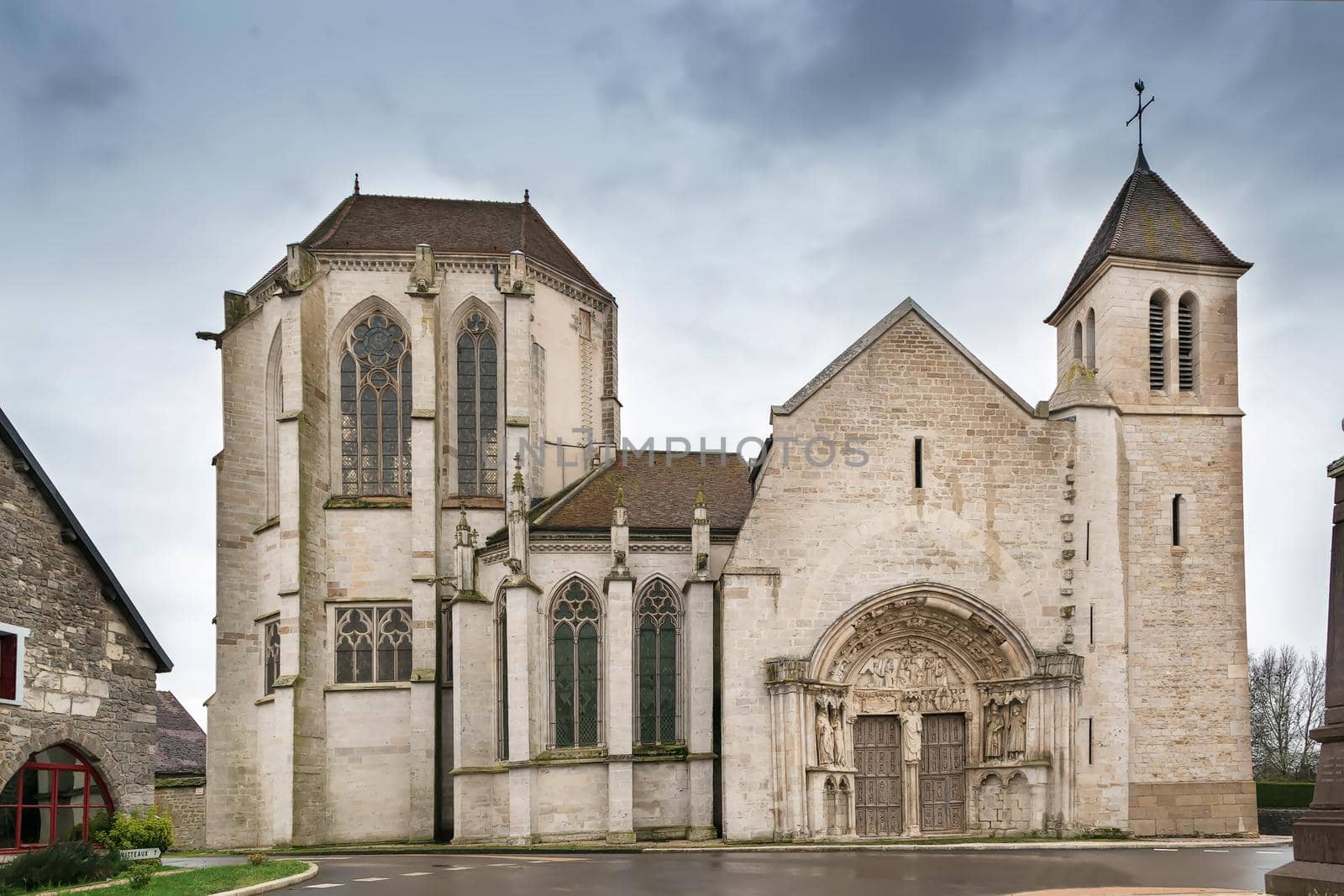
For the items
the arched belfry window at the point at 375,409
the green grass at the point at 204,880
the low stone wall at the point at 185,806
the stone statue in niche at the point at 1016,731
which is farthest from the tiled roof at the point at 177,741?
the stone statue in niche at the point at 1016,731

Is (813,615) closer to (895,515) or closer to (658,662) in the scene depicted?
(895,515)

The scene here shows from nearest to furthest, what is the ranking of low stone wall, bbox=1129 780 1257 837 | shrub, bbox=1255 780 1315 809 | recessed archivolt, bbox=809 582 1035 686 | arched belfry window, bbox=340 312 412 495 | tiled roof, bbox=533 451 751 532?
low stone wall, bbox=1129 780 1257 837 < recessed archivolt, bbox=809 582 1035 686 < tiled roof, bbox=533 451 751 532 < arched belfry window, bbox=340 312 412 495 < shrub, bbox=1255 780 1315 809

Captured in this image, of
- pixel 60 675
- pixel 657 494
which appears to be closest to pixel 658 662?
pixel 657 494

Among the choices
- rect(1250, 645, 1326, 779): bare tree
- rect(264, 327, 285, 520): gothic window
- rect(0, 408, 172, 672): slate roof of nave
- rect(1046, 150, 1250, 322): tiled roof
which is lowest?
rect(1250, 645, 1326, 779): bare tree

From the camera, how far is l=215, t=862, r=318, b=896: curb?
53.8ft

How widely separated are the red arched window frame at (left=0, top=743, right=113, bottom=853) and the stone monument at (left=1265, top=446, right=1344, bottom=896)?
16.4 m

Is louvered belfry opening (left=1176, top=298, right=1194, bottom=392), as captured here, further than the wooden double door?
Yes

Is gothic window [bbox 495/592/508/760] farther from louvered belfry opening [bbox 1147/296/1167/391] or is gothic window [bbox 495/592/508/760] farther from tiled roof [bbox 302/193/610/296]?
louvered belfry opening [bbox 1147/296/1167/391]

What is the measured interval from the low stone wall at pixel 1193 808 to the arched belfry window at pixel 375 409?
18551 millimetres

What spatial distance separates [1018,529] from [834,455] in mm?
4176

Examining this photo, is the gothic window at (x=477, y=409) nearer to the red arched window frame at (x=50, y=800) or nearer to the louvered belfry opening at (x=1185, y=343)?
the red arched window frame at (x=50, y=800)

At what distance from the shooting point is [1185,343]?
29172 millimetres

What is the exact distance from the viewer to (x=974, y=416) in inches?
1096

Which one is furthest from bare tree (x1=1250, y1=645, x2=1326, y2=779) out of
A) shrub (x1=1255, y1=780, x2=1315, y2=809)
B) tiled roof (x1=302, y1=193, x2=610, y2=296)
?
tiled roof (x1=302, y1=193, x2=610, y2=296)
